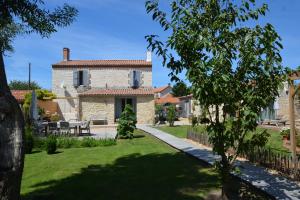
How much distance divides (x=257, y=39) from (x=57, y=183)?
5.64m

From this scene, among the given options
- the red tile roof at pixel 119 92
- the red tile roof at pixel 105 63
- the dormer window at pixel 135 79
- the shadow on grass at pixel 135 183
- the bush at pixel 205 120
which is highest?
the red tile roof at pixel 105 63

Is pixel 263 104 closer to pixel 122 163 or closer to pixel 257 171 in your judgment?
pixel 257 171

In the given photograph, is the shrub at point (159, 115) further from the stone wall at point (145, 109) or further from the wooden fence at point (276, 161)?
the wooden fence at point (276, 161)

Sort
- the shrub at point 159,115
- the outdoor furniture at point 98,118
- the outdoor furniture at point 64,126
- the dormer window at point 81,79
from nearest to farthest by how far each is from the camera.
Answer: the outdoor furniture at point 64,126 < the outdoor furniture at point 98,118 < the shrub at point 159,115 < the dormer window at point 81,79

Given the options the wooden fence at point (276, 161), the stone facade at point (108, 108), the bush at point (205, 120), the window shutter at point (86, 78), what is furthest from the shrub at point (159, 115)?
the bush at point (205, 120)

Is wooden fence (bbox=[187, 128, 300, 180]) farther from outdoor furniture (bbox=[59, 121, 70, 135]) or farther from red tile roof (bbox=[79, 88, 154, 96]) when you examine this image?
red tile roof (bbox=[79, 88, 154, 96])

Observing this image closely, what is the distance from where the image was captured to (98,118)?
30047 mm

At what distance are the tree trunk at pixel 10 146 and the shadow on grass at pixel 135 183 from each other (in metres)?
2.10

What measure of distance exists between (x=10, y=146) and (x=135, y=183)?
12.4ft

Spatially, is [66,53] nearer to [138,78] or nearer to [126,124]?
[138,78]

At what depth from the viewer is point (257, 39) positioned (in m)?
5.03

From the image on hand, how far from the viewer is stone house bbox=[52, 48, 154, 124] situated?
100 ft

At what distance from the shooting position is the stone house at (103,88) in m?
30.5

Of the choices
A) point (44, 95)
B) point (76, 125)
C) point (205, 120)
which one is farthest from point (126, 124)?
point (44, 95)
